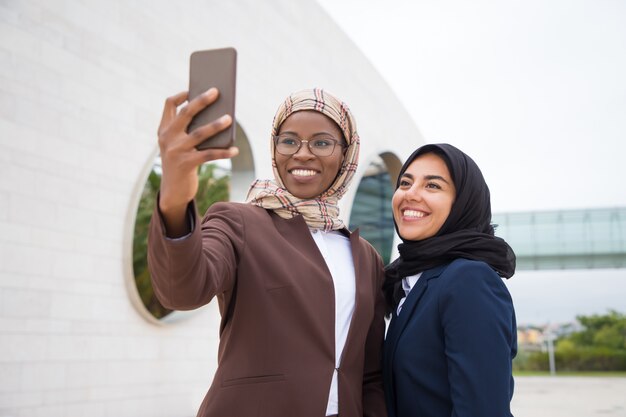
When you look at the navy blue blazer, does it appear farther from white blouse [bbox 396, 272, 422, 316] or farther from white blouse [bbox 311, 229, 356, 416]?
white blouse [bbox 311, 229, 356, 416]

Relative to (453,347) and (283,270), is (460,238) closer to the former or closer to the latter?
(453,347)

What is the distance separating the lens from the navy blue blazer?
1755 mm

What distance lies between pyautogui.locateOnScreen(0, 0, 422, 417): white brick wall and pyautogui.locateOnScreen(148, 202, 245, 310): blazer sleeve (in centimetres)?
417

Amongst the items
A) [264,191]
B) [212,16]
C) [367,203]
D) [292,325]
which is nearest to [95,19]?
[212,16]

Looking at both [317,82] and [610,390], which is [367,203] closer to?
[317,82]

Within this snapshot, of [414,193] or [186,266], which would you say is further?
[414,193]

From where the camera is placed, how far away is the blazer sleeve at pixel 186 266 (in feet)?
4.16

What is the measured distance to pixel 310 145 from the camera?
6.48 ft

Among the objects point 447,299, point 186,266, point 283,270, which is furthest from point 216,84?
point 447,299

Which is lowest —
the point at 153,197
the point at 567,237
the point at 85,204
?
the point at 85,204

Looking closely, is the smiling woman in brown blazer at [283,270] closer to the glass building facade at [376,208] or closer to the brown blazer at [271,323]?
the brown blazer at [271,323]

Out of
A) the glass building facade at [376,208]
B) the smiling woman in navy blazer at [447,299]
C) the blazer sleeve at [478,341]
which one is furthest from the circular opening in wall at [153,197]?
the blazer sleeve at [478,341]

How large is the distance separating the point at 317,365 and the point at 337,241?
20.2 inches

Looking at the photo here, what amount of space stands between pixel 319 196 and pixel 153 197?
10.2 meters
